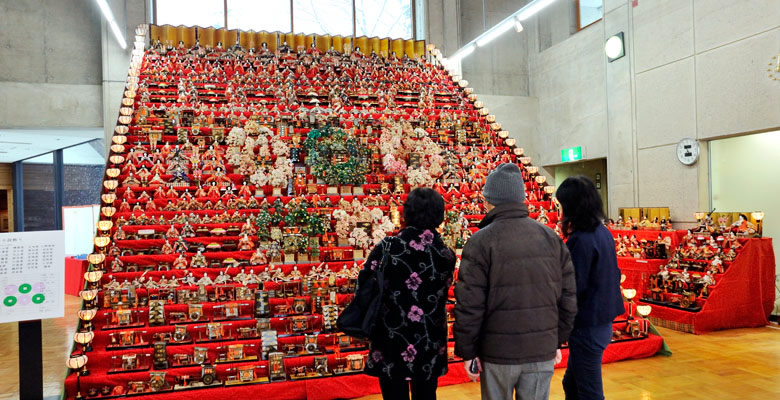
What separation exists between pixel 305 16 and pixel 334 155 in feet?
22.6

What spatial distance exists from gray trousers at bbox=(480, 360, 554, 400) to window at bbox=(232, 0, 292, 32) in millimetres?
11717

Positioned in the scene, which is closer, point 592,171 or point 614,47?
point 614,47

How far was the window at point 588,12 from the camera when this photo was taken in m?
10.2

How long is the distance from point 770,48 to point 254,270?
639cm

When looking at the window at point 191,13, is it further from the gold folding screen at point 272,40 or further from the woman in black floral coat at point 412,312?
the woman in black floral coat at point 412,312

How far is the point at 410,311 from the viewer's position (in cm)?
215

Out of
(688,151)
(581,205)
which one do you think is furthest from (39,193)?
(581,205)

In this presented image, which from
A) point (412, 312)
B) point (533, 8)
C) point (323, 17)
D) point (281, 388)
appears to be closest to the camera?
point (412, 312)

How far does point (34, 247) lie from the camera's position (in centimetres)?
332

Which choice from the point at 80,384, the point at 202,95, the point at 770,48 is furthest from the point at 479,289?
the point at 202,95

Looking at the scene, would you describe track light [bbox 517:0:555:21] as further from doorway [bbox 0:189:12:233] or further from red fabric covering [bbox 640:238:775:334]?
doorway [bbox 0:189:12:233]

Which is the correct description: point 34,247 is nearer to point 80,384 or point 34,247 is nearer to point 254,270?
point 80,384

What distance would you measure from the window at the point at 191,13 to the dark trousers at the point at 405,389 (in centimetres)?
1158

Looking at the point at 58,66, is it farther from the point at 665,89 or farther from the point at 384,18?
the point at 665,89
